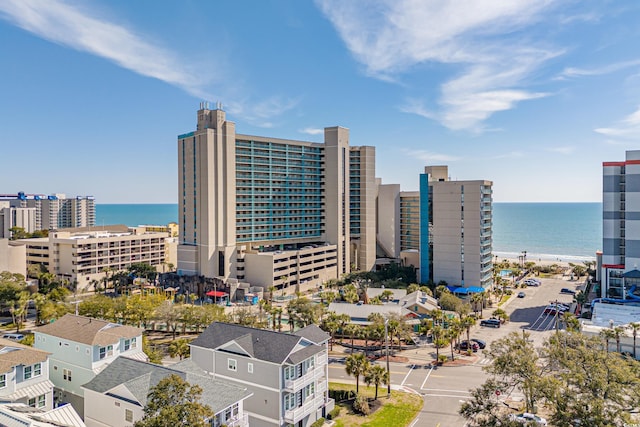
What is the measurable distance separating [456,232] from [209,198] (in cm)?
5245

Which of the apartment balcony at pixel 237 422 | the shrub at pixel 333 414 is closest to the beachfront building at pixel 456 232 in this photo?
the shrub at pixel 333 414

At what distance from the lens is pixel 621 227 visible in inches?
2980

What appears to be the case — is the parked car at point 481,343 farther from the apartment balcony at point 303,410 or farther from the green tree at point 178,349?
the green tree at point 178,349

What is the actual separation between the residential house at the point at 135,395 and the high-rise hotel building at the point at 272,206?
63.0 meters

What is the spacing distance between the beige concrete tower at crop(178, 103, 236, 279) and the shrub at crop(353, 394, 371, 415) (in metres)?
59.9

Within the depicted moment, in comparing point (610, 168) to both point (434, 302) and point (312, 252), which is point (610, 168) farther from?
point (312, 252)

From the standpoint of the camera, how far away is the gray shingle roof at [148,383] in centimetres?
2800

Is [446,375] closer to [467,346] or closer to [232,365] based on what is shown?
[467,346]

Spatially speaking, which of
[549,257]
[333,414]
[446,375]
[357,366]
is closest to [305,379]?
[333,414]

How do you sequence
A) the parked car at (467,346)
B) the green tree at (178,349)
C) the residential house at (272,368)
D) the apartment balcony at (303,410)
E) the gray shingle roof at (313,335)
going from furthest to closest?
the parked car at (467,346) → the green tree at (178,349) → the gray shingle roof at (313,335) → the apartment balcony at (303,410) → the residential house at (272,368)

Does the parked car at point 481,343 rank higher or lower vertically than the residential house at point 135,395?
lower

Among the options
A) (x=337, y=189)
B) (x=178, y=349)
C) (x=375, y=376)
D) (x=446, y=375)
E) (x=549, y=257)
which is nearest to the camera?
(x=375, y=376)

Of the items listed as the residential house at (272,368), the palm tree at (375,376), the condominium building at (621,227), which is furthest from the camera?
the condominium building at (621,227)

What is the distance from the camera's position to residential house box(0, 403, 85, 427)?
1934 centimetres
